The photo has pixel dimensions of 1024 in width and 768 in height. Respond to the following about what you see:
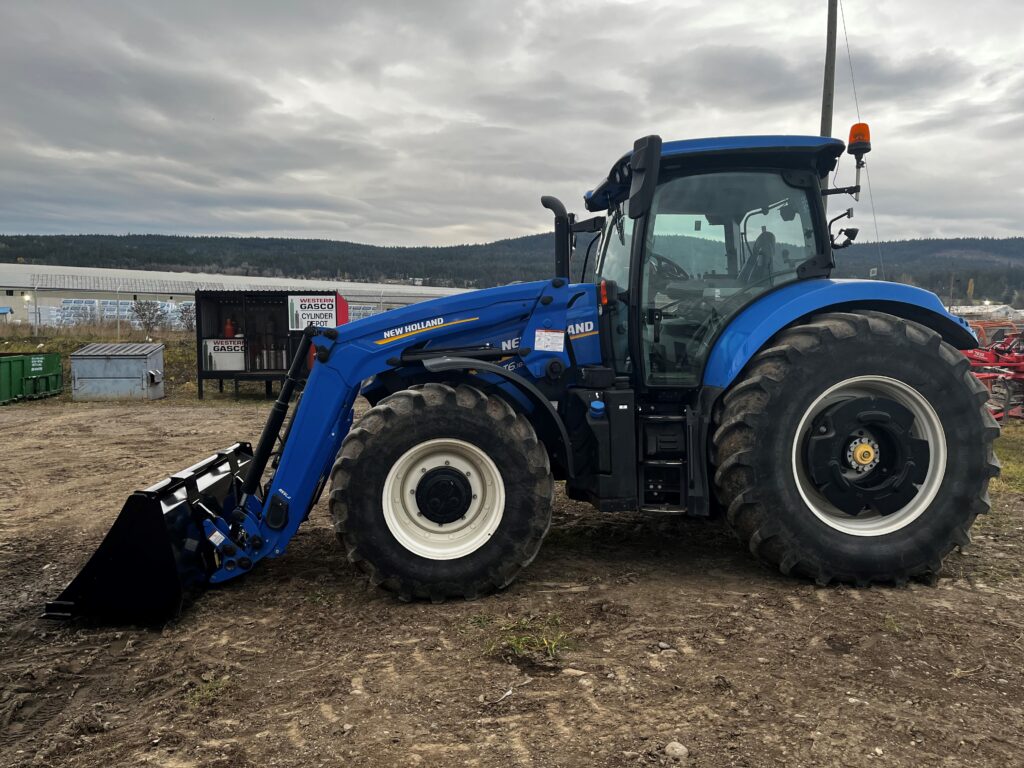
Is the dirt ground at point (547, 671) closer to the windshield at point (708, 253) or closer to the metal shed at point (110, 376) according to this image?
the windshield at point (708, 253)

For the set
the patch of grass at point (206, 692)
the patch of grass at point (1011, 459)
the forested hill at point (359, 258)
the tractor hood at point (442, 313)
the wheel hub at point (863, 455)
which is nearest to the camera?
the patch of grass at point (206, 692)

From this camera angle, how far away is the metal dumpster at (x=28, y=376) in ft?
49.2

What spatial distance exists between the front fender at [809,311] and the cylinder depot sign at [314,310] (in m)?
13.3

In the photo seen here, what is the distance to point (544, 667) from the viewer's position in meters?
3.28

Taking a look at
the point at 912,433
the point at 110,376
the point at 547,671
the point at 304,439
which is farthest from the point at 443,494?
the point at 110,376

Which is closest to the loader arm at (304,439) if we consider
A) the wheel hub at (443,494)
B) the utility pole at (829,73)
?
the wheel hub at (443,494)

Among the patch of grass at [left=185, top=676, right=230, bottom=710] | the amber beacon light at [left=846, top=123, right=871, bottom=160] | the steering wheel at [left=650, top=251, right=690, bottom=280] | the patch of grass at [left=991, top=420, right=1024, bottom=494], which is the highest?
the amber beacon light at [left=846, top=123, right=871, bottom=160]

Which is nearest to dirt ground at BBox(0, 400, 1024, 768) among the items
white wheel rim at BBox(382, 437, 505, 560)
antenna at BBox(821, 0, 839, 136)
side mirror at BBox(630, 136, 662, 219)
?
white wheel rim at BBox(382, 437, 505, 560)

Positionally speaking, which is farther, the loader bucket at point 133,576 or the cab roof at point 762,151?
the cab roof at point 762,151

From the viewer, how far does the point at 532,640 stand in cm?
353

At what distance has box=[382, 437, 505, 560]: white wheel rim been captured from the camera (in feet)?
13.3

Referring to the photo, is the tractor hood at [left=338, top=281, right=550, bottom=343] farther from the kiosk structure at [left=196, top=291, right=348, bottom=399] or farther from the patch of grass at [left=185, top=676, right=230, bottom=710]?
the kiosk structure at [left=196, top=291, right=348, bottom=399]

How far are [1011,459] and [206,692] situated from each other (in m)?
9.15

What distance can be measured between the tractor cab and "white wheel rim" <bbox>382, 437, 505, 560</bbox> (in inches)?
47.3
